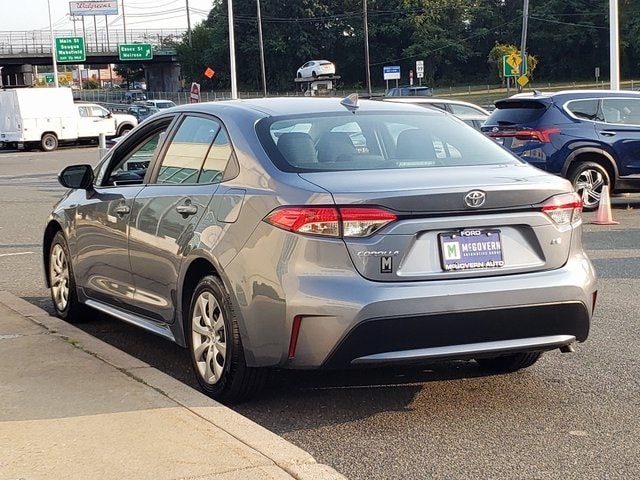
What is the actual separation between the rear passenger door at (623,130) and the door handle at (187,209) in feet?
33.7

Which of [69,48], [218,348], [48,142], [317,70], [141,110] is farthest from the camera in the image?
[69,48]

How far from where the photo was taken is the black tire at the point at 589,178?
14625 mm

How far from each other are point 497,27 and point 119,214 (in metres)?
98.3

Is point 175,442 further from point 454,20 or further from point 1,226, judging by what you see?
point 454,20

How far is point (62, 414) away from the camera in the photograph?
4984 millimetres

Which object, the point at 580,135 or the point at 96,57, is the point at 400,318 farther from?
the point at 96,57

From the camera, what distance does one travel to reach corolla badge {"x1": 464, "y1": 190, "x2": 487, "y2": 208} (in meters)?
4.91

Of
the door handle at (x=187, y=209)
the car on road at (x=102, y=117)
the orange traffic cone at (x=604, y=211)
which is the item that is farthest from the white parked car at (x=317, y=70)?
the door handle at (x=187, y=209)

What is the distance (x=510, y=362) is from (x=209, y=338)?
1.88m

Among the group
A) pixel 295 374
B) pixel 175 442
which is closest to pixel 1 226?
pixel 295 374

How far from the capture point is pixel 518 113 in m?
14.8

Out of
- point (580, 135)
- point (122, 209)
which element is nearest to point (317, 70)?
point (580, 135)

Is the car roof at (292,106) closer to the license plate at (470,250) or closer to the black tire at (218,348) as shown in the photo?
the black tire at (218,348)

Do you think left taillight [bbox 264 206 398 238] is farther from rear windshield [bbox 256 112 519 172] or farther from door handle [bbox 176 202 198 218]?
door handle [bbox 176 202 198 218]
